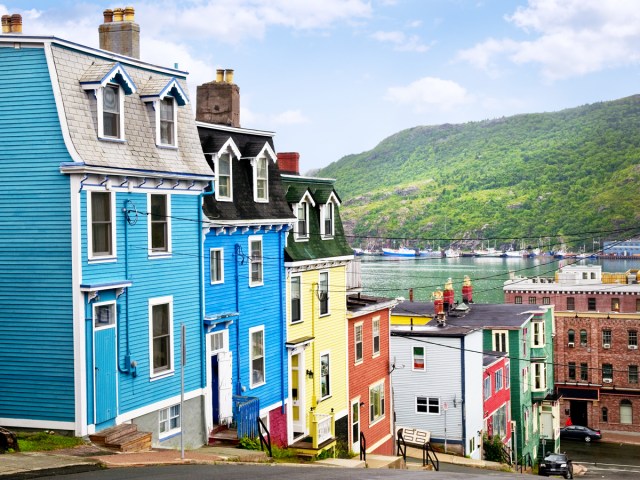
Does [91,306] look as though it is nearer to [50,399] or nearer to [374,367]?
[50,399]

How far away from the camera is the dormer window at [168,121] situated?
25406 mm

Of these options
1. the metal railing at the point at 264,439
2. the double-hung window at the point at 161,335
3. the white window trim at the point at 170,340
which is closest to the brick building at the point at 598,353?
the metal railing at the point at 264,439

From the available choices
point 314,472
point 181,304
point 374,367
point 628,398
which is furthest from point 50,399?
point 628,398

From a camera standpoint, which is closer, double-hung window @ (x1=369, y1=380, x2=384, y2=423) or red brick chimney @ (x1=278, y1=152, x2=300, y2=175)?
red brick chimney @ (x1=278, y1=152, x2=300, y2=175)

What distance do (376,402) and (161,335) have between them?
1862 centimetres

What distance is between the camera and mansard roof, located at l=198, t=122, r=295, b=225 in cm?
2811

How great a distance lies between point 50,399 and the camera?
21719mm

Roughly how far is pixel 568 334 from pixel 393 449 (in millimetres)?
61550

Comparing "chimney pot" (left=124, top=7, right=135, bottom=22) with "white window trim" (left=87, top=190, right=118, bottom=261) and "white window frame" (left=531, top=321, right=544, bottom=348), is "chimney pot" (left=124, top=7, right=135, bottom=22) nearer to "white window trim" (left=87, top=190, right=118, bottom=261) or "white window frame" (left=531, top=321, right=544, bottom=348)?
"white window trim" (left=87, top=190, right=118, bottom=261)

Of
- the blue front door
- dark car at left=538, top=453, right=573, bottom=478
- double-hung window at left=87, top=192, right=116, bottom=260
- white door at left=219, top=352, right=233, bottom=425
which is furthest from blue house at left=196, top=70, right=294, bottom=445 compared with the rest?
dark car at left=538, top=453, right=573, bottom=478

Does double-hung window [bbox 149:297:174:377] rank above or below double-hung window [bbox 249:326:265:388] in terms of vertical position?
above

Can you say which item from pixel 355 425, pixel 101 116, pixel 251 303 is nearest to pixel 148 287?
pixel 101 116

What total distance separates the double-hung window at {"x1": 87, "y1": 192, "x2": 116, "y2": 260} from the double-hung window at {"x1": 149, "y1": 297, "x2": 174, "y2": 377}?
2.29 meters

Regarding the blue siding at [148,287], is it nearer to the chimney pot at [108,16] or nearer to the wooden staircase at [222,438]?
the wooden staircase at [222,438]
